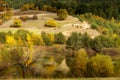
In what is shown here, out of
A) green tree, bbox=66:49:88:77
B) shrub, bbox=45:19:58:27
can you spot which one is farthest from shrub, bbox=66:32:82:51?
green tree, bbox=66:49:88:77

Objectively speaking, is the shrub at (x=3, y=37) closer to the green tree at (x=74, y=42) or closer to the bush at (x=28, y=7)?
the green tree at (x=74, y=42)

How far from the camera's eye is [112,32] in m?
93.2

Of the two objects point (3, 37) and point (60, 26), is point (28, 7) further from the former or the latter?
point (3, 37)

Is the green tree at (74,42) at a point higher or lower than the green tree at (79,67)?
lower

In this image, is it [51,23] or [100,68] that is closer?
[100,68]

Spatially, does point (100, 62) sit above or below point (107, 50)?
above

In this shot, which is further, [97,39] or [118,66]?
[97,39]

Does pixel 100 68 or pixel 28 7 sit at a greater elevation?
pixel 100 68

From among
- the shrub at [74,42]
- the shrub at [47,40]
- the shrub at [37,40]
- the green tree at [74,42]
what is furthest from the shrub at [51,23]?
the shrub at [37,40]

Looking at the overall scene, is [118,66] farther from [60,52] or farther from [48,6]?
[48,6]

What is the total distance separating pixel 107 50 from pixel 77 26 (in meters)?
20.6

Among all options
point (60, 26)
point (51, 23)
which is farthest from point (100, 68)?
point (60, 26)

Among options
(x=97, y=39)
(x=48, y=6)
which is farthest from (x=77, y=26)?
(x=48, y=6)

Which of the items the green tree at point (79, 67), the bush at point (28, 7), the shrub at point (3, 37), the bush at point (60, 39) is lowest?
the bush at point (28, 7)
